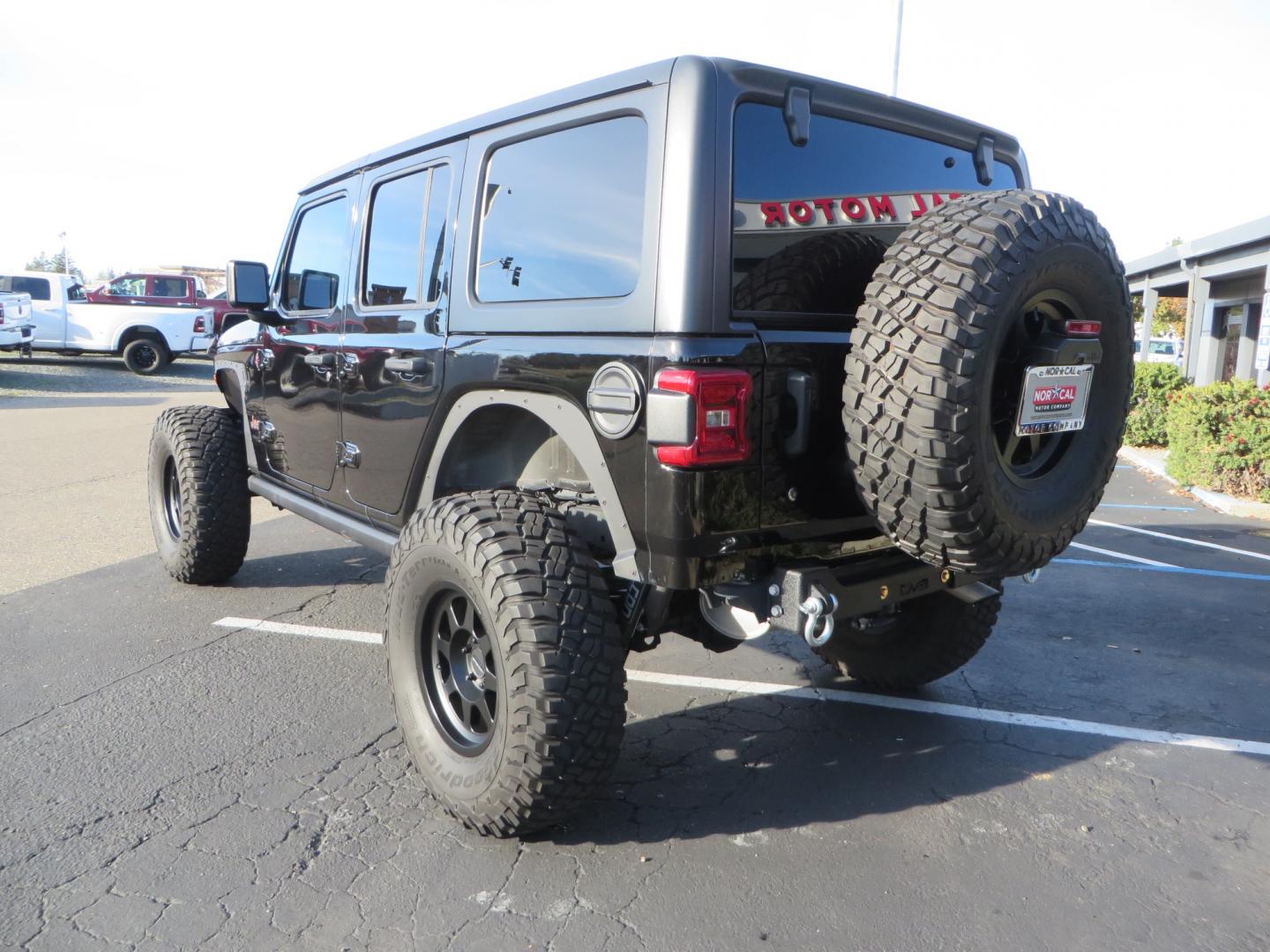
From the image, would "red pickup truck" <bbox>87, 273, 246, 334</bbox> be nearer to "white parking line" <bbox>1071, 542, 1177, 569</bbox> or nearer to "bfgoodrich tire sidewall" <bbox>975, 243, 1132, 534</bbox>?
"white parking line" <bbox>1071, 542, 1177, 569</bbox>

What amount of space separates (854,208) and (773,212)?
40cm

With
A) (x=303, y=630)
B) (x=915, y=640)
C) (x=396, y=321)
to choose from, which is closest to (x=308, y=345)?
(x=396, y=321)

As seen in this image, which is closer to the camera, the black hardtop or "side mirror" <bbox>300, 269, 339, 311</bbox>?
the black hardtop

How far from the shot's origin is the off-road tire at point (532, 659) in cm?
264

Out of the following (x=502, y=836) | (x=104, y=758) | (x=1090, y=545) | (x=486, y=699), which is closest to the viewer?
(x=502, y=836)

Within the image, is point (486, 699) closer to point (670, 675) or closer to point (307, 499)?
point (670, 675)

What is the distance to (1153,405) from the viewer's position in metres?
13.6

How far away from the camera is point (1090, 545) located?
7117 mm

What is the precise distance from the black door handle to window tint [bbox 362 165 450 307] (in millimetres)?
233

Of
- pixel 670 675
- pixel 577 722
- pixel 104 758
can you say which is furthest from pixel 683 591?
pixel 104 758

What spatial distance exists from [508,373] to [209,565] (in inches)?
126

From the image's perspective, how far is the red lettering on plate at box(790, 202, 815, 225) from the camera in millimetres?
2773

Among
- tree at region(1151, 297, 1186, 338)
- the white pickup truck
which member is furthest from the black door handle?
tree at region(1151, 297, 1186, 338)

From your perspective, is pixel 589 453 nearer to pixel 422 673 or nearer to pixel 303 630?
pixel 422 673
